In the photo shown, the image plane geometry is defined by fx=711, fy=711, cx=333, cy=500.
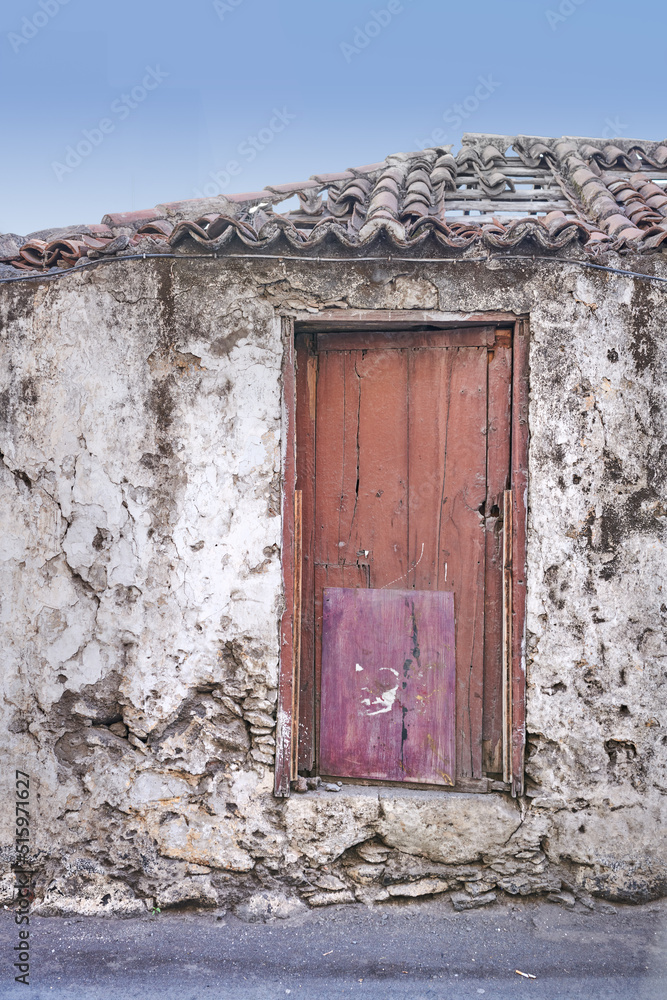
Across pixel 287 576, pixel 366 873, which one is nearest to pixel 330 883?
pixel 366 873

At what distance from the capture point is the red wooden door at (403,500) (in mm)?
3422

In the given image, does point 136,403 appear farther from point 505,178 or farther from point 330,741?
point 505,178

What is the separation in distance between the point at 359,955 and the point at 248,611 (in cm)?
153

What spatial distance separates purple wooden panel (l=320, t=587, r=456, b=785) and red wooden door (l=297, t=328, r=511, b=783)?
0.04ft

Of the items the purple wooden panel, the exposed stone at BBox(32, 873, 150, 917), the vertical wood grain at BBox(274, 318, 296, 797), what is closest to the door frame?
the vertical wood grain at BBox(274, 318, 296, 797)

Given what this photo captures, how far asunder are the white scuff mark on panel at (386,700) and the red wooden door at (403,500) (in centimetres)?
4

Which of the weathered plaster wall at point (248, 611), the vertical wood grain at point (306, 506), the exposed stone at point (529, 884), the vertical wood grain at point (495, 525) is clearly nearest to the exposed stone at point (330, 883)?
the weathered plaster wall at point (248, 611)

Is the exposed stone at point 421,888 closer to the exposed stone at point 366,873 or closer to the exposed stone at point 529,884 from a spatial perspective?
the exposed stone at point 366,873

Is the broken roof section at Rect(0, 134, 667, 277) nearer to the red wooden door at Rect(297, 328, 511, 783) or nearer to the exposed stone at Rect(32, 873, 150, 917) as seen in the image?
the red wooden door at Rect(297, 328, 511, 783)

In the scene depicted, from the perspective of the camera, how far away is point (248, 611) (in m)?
3.33

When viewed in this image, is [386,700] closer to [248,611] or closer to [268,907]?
[248,611]

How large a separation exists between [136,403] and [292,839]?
7.14ft

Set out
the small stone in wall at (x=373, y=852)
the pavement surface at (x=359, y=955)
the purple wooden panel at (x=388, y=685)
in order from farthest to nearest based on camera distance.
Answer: the purple wooden panel at (x=388, y=685) → the small stone in wall at (x=373, y=852) → the pavement surface at (x=359, y=955)

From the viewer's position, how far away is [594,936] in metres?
3.07
